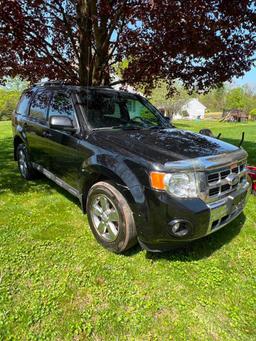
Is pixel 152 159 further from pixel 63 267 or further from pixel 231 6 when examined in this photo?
pixel 231 6

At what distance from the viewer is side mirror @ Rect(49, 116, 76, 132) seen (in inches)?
144

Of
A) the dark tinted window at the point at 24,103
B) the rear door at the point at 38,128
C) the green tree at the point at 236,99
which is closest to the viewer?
the rear door at the point at 38,128

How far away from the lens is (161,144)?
128 inches

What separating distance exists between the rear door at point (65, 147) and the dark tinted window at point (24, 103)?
1240 millimetres

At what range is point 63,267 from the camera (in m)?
3.08

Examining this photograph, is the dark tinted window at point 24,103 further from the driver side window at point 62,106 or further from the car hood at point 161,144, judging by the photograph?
the car hood at point 161,144

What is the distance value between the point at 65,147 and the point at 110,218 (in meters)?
1.31

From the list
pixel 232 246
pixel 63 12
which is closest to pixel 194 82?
pixel 63 12

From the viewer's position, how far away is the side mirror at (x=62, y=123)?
3654mm

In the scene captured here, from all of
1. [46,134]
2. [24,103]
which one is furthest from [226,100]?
[46,134]

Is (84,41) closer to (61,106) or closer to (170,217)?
(61,106)

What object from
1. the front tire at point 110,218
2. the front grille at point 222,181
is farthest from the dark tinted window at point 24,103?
the front grille at point 222,181

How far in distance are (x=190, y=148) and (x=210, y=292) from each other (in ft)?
4.88

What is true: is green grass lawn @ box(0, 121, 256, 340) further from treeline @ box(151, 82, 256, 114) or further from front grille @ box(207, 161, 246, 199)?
treeline @ box(151, 82, 256, 114)
